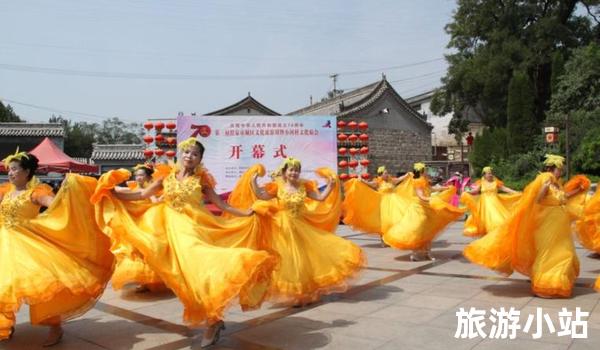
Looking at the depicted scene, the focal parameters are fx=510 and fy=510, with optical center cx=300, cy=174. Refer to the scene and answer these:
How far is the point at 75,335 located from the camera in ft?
14.4

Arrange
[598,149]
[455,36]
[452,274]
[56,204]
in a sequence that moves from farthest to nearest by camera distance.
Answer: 1. [455,36]
2. [598,149]
3. [452,274]
4. [56,204]

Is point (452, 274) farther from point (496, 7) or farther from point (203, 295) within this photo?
point (496, 7)

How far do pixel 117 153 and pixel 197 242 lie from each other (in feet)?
82.0

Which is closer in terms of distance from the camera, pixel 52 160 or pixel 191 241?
pixel 191 241

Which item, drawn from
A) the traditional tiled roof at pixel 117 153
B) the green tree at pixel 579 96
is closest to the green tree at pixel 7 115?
the traditional tiled roof at pixel 117 153

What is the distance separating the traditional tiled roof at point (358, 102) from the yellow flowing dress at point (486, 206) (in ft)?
57.6

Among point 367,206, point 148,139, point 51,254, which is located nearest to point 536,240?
point 367,206

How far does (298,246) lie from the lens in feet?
17.0

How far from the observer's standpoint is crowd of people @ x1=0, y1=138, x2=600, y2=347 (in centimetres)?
364

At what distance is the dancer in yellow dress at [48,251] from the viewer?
3.61 meters

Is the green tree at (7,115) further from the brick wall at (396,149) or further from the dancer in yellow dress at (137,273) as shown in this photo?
the dancer in yellow dress at (137,273)

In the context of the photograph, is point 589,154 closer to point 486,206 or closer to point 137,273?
point 486,206

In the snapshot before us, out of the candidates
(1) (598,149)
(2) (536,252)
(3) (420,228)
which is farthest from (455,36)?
(2) (536,252)

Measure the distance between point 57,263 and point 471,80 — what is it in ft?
87.6
